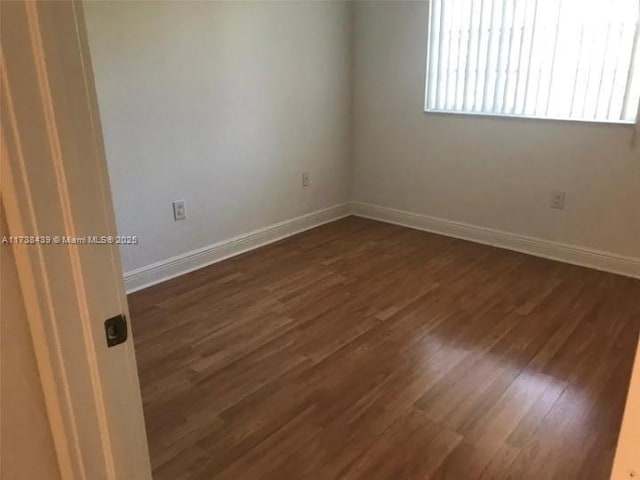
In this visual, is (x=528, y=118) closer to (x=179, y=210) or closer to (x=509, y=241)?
(x=509, y=241)

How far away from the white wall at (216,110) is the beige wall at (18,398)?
223 centimetres

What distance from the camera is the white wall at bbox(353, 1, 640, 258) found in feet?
10.6

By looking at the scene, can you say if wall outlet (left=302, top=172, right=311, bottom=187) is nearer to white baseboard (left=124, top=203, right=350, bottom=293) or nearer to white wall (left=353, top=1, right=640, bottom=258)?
white baseboard (left=124, top=203, right=350, bottom=293)

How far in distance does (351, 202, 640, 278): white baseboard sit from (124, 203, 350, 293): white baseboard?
1.24 feet

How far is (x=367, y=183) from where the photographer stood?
446cm

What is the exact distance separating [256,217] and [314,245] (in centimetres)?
47

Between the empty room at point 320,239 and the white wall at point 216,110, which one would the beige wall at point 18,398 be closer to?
the empty room at point 320,239

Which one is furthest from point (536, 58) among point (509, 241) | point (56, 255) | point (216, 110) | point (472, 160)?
point (56, 255)

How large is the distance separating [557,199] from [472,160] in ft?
2.12

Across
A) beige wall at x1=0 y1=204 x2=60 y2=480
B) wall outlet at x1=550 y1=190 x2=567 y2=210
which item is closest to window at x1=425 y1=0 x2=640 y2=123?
wall outlet at x1=550 y1=190 x2=567 y2=210

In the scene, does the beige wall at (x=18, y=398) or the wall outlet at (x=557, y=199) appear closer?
the beige wall at (x=18, y=398)

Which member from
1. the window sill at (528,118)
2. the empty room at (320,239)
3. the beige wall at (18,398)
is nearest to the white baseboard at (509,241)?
the empty room at (320,239)

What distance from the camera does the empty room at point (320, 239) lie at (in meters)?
0.78

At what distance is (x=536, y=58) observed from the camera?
3.31 metres
